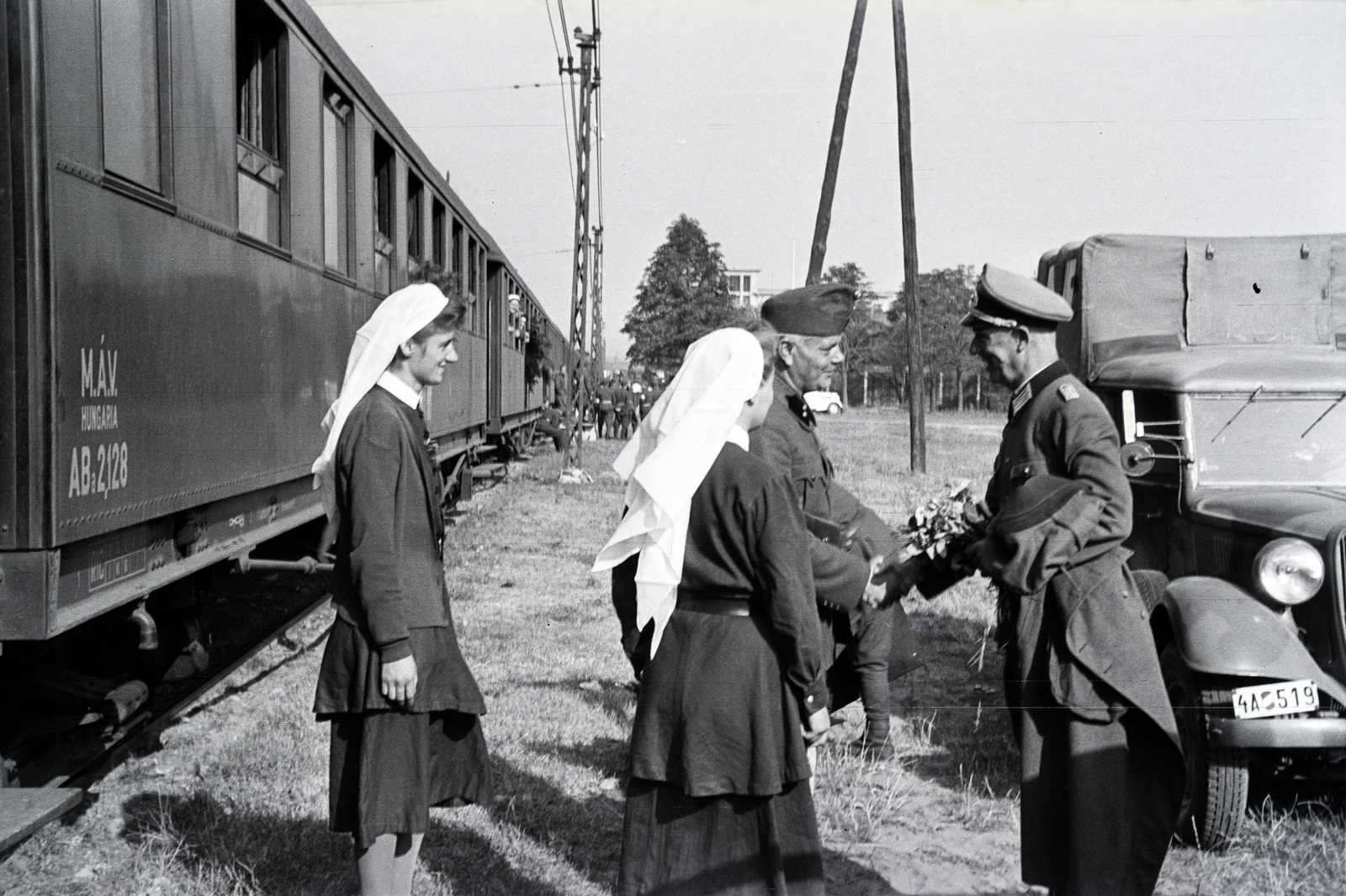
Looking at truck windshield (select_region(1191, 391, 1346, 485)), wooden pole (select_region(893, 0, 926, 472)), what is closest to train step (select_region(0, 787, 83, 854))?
truck windshield (select_region(1191, 391, 1346, 485))

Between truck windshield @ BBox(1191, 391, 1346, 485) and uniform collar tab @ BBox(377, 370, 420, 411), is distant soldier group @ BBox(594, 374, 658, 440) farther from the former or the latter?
uniform collar tab @ BBox(377, 370, 420, 411)

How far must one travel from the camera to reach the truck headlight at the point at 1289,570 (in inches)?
173

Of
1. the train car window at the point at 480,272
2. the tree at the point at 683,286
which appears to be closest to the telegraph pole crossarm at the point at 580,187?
the train car window at the point at 480,272

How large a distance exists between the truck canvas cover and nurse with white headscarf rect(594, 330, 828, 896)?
438cm

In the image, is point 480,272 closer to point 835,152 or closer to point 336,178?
point 835,152

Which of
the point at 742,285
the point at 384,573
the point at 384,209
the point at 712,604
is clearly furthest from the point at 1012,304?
the point at 742,285

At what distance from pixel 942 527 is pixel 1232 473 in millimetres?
2219

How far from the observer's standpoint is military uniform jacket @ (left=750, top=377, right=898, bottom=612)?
3512mm

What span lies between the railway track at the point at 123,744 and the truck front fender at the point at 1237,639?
139 inches

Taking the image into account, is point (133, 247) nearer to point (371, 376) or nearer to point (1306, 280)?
point (371, 376)

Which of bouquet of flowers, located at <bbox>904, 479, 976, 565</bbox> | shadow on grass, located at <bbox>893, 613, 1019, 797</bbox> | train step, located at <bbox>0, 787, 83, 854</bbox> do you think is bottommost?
shadow on grass, located at <bbox>893, 613, 1019, 797</bbox>

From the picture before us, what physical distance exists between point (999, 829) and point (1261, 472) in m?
1.91

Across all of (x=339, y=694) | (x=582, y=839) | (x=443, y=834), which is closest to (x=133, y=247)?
(x=339, y=694)

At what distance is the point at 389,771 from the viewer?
10.1 ft
